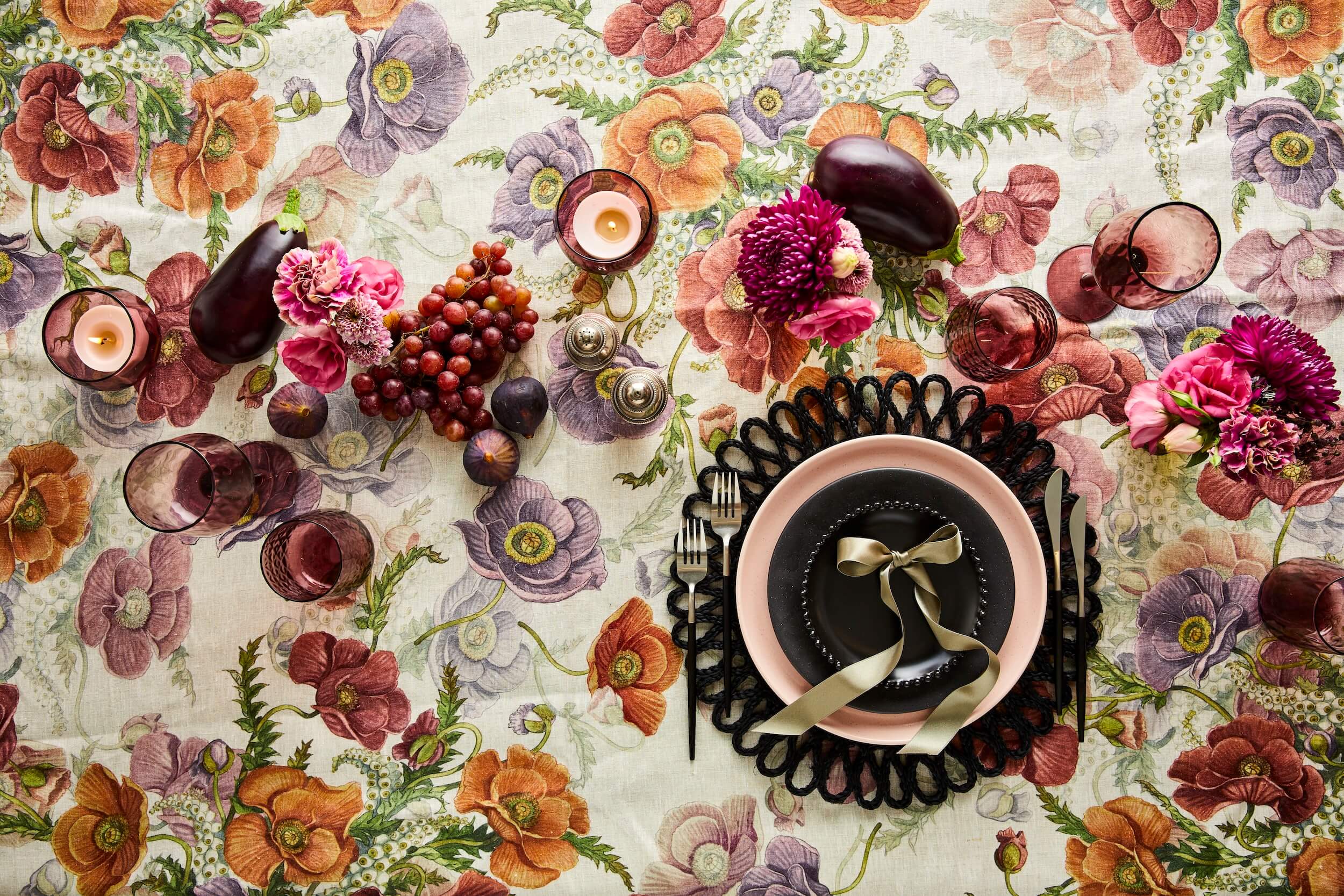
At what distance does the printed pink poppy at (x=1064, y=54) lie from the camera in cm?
114

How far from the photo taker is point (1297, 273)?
1.12m

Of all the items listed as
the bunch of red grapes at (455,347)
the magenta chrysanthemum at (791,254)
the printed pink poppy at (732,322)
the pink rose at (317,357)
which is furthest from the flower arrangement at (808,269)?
the pink rose at (317,357)

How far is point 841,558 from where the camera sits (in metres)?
1.03

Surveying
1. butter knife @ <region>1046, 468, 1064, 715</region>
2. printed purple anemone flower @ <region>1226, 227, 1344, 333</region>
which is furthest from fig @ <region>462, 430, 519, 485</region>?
printed purple anemone flower @ <region>1226, 227, 1344, 333</region>

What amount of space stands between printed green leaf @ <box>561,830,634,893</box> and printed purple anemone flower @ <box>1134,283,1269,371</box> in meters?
1.02

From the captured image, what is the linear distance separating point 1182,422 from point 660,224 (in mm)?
725

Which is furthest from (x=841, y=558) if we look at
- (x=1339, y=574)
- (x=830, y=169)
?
(x=1339, y=574)

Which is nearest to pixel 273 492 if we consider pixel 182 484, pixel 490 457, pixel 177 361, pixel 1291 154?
pixel 182 484

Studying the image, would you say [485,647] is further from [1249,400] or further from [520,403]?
[1249,400]

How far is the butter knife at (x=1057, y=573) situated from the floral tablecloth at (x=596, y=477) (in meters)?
0.06

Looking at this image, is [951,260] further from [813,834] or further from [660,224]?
[813,834]

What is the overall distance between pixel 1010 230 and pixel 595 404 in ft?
2.11

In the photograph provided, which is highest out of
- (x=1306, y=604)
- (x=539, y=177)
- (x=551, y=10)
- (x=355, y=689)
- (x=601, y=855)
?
(x=551, y=10)

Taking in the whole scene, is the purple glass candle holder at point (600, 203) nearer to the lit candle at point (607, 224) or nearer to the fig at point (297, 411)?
the lit candle at point (607, 224)
